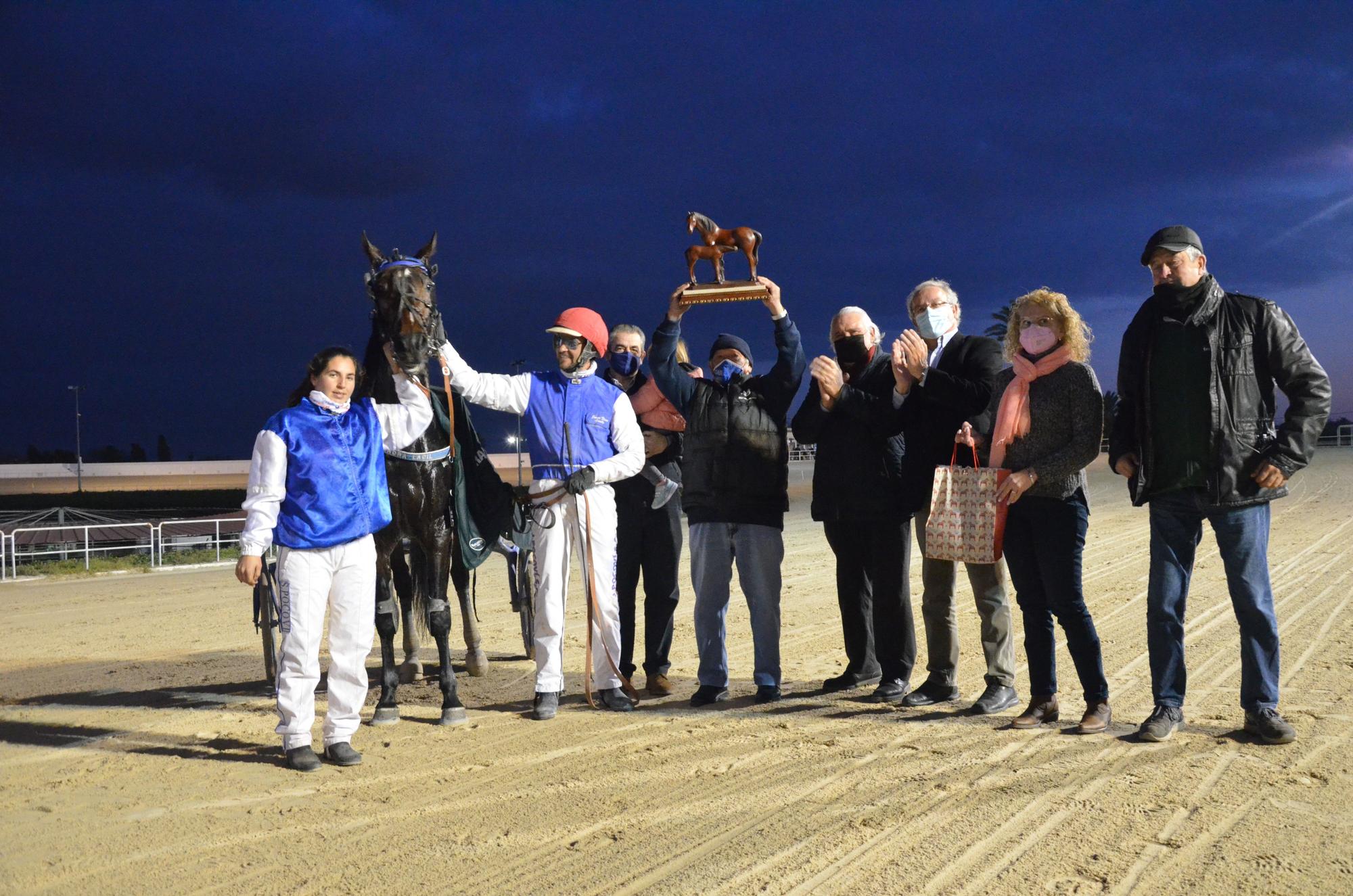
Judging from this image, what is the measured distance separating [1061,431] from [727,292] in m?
1.78

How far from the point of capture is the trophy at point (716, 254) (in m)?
5.17

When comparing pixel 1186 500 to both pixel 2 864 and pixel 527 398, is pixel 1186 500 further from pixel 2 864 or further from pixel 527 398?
pixel 2 864

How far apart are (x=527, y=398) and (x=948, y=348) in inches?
86.7

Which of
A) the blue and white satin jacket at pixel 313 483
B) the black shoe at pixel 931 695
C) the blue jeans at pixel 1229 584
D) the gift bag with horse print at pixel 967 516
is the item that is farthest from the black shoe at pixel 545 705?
the blue jeans at pixel 1229 584

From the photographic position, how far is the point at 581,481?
16.0ft

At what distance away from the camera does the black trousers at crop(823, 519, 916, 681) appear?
5094 millimetres

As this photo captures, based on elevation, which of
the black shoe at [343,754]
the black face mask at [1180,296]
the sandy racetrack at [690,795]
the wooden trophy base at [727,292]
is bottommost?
the sandy racetrack at [690,795]

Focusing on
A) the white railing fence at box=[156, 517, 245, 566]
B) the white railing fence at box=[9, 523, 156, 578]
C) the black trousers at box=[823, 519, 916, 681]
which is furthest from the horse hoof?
the white railing fence at box=[9, 523, 156, 578]

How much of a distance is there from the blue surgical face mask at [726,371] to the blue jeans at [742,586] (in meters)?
0.80

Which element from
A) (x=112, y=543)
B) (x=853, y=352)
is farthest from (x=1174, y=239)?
(x=112, y=543)

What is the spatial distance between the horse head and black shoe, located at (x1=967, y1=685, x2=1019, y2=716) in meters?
3.15

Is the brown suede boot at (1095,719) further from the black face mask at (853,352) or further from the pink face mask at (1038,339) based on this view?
the black face mask at (853,352)

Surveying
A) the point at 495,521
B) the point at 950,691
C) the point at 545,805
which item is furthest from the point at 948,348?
the point at 545,805

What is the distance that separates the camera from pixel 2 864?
10.4ft
